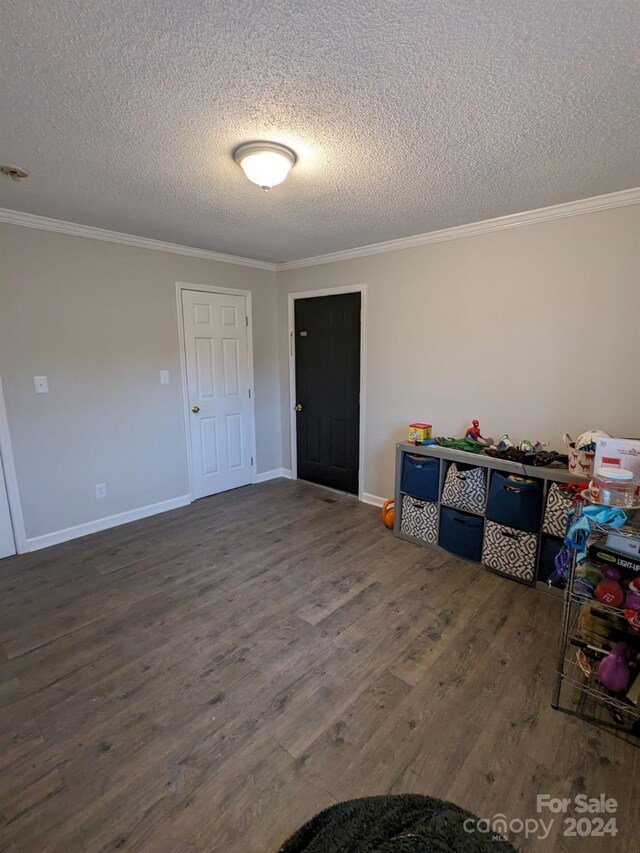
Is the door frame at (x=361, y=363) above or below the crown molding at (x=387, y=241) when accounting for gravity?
below

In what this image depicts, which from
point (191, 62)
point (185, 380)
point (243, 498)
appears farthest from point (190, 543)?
point (191, 62)

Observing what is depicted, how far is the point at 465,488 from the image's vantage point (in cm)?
276

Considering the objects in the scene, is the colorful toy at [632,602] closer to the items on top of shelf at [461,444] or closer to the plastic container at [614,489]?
the plastic container at [614,489]

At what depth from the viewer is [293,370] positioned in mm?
4438

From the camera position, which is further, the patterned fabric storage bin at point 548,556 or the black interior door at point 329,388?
the black interior door at point 329,388

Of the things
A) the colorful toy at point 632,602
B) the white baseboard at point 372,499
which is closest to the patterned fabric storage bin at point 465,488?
the white baseboard at point 372,499

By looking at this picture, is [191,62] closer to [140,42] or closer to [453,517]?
[140,42]

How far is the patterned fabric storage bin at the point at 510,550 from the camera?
250 cm

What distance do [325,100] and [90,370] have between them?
2.64 metres

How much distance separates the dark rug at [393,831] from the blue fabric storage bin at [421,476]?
217 centimetres

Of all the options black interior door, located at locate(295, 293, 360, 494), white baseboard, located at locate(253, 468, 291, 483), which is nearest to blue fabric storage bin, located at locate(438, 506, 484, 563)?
black interior door, located at locate(295, 293, 360, 494)

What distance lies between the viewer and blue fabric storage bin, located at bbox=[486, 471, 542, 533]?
2443 millimetres

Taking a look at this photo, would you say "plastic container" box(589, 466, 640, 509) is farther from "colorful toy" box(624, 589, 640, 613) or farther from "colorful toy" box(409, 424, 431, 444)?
"colorful toy" box(409, 424, 431, 444)

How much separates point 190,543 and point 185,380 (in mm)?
1537
